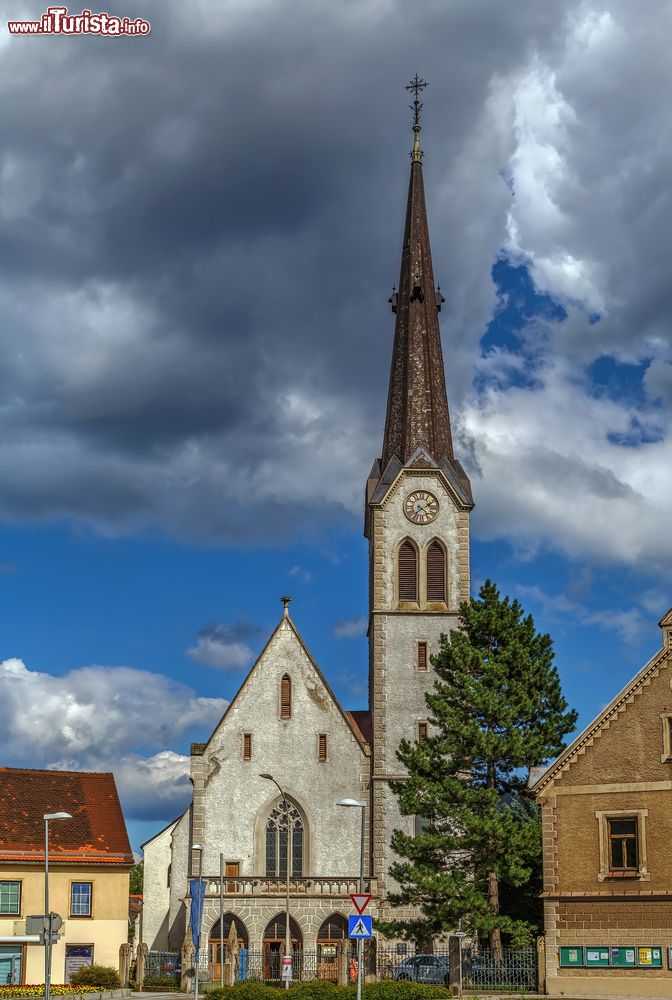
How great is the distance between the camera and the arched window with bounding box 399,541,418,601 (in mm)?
61344

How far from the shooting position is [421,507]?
63000 mm

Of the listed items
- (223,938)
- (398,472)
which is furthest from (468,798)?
(398,472)

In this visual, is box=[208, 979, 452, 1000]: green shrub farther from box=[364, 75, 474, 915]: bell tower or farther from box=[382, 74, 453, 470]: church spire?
box=[382, 74, 453, 470]: church spire

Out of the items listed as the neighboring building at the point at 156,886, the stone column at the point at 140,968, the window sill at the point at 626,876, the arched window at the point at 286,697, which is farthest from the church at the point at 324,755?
the window sill at the point at 626,876

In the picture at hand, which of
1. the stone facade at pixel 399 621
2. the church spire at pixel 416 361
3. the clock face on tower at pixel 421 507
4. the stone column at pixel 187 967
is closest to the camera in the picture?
the stone column at pixel 187 967

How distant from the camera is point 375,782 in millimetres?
57906

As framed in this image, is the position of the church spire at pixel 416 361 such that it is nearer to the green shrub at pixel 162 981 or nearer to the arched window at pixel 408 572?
the arched window at pixel 408 572

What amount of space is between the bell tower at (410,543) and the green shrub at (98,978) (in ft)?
40.8

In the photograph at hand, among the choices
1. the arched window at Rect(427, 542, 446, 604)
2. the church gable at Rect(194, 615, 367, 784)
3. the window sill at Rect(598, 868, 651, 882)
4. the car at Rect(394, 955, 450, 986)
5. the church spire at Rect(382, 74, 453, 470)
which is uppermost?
the church spire at Rect(382, 74, 453, 470)

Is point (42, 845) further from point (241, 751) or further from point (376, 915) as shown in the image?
point (376, 915)

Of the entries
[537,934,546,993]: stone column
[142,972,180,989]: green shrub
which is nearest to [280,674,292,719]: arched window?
[142,972,180,989]: green shrub

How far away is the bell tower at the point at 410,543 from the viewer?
58.9 meters

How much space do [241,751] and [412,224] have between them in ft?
101

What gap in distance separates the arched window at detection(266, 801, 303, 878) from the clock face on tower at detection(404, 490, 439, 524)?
14.9m
